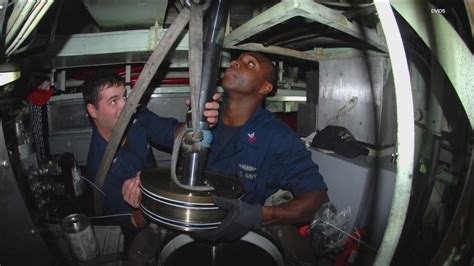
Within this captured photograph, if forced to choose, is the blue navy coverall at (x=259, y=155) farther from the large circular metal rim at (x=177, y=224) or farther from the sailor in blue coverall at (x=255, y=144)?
the large circular metal rim at (x=177, y=224)

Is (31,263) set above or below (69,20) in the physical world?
below

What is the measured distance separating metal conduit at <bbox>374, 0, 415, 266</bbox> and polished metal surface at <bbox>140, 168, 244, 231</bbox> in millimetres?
451

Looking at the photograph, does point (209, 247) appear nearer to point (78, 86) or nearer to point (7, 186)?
point (7, 186)

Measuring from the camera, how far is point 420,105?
1.35 metres

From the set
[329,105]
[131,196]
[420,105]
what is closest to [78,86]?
[131,196]

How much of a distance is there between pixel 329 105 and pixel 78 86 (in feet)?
6.31

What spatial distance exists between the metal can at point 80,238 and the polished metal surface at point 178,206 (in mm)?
298

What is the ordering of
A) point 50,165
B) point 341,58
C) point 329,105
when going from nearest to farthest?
point 50,165, point 341,58, point 329,105

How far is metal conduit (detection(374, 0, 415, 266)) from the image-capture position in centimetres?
54

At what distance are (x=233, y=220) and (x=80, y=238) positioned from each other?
1.82ft

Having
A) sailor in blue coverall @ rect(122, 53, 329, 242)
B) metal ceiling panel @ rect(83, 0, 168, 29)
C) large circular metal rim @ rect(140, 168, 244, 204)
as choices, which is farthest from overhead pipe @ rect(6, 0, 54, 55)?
sailor in blue coverall @ rect(122, 53, 329, 242)

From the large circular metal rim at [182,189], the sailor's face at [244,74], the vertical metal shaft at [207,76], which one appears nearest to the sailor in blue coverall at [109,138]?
the sailor's face at [244,74]

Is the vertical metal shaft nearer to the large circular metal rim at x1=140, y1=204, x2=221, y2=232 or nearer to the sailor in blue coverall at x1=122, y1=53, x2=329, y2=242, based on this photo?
the large circular metal rim at x1=140, y1=204, x2=221, y2=232

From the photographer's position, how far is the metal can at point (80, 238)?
40.1 inches
